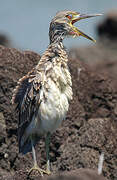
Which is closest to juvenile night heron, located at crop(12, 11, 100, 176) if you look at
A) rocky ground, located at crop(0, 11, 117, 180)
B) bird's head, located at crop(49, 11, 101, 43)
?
bird's head, located at crop(49, 11, 101, 43)

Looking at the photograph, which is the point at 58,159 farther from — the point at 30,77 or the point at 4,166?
the point at 30,77

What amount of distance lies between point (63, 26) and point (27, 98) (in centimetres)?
154

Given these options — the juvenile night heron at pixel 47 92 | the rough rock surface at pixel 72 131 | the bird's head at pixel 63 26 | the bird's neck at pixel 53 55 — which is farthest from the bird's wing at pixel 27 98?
the rough rock surface at pixel 72 131

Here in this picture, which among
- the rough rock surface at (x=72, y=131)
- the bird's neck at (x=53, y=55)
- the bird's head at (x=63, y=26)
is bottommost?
the rough rock surface at (x=72, y=131)

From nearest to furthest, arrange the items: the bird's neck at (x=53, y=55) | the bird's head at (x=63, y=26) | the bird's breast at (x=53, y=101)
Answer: the bird's breast at (x=53, y=101) → the bird's neck at (x=53, y=55) → the bird's head at (x=63, y=26)

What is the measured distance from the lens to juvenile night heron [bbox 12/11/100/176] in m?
8.18

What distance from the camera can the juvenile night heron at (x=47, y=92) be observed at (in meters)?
8.18

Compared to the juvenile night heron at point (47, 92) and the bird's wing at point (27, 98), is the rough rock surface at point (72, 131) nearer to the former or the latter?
the juvenile night heron at point (47, 92)

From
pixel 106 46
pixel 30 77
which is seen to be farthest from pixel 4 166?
pixel 106 46

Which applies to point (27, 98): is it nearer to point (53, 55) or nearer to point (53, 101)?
point (53, 101)

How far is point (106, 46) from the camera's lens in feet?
131

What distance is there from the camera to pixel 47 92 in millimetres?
8164

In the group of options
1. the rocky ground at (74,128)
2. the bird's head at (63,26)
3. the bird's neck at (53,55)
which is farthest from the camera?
the rocky ground at (74,128)

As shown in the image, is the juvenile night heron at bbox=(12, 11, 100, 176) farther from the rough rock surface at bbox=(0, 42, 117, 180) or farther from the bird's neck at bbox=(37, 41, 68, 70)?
the rough rock surface at bbox=(0, 42, 117, 180)
